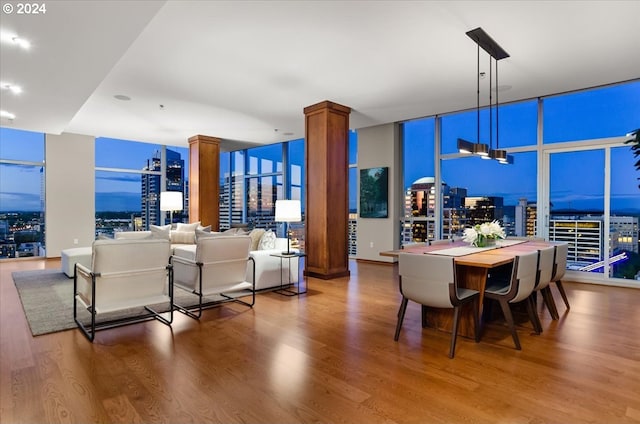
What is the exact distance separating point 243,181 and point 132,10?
7.69 meters

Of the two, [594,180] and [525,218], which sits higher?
[594,180]

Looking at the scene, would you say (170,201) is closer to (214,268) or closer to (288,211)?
(288,211)

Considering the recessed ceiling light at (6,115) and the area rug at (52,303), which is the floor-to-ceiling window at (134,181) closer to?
the recessed ceiling light at (6,115)

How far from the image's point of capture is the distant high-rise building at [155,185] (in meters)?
9.98

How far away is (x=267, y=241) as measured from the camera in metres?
5.23

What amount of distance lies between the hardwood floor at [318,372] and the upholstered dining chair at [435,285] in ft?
1.09

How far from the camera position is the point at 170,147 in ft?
33.6

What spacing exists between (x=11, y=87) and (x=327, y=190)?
447cm

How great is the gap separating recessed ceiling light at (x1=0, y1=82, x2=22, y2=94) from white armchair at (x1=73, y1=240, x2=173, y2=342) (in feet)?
9.90

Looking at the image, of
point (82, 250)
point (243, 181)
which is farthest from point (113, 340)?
point (243, 181)

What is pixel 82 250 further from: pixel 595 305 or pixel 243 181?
pixel 595 305

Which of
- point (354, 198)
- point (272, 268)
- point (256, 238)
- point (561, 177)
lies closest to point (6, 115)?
point (256, 238)

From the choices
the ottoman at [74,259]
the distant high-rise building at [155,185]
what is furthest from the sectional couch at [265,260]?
the distant high-rise building at [155,185]

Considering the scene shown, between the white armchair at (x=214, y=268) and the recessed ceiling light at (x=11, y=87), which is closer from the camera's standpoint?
the white armchair at (x=214, y=268)
